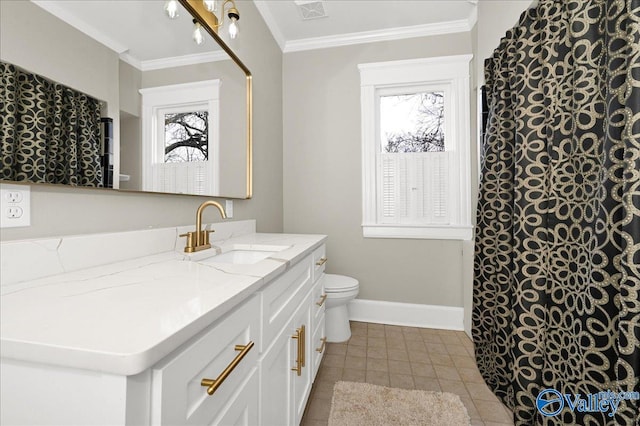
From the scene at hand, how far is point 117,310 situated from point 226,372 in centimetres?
24

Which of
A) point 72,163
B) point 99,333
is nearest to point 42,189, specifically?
point 72,163

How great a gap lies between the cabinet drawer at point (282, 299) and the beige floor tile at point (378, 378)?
0.82m

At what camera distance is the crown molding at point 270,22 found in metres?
2.16

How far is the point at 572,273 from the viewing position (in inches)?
42.5

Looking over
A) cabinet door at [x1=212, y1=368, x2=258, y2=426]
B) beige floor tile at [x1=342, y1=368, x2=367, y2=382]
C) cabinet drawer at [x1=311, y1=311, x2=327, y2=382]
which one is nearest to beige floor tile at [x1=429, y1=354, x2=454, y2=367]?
beige floor tile at [x1=342, y1=368, x2=367, y2=382]

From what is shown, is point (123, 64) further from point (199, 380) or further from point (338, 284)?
point (338, 284)

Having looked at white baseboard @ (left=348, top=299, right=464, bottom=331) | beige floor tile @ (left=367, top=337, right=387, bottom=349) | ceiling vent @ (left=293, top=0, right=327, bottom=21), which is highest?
ceiling vent @ (left=293, top=0, right=327, bottom=21)

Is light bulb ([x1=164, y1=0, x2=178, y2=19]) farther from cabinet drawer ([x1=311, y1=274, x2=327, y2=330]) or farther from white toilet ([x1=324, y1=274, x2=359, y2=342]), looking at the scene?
white toilet ([x1=324, y1=274, x2=359, y2=342])

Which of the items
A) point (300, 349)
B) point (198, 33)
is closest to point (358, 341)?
point (300, 349)

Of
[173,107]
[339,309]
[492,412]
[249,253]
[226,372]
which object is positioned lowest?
[492,412]

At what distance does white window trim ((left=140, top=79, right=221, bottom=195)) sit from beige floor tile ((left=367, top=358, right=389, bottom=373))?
147 centimetres

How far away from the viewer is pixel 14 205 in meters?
0.71

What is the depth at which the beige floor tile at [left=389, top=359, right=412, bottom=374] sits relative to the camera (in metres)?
1.80

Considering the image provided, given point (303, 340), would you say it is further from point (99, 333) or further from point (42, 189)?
point (42, 189)
